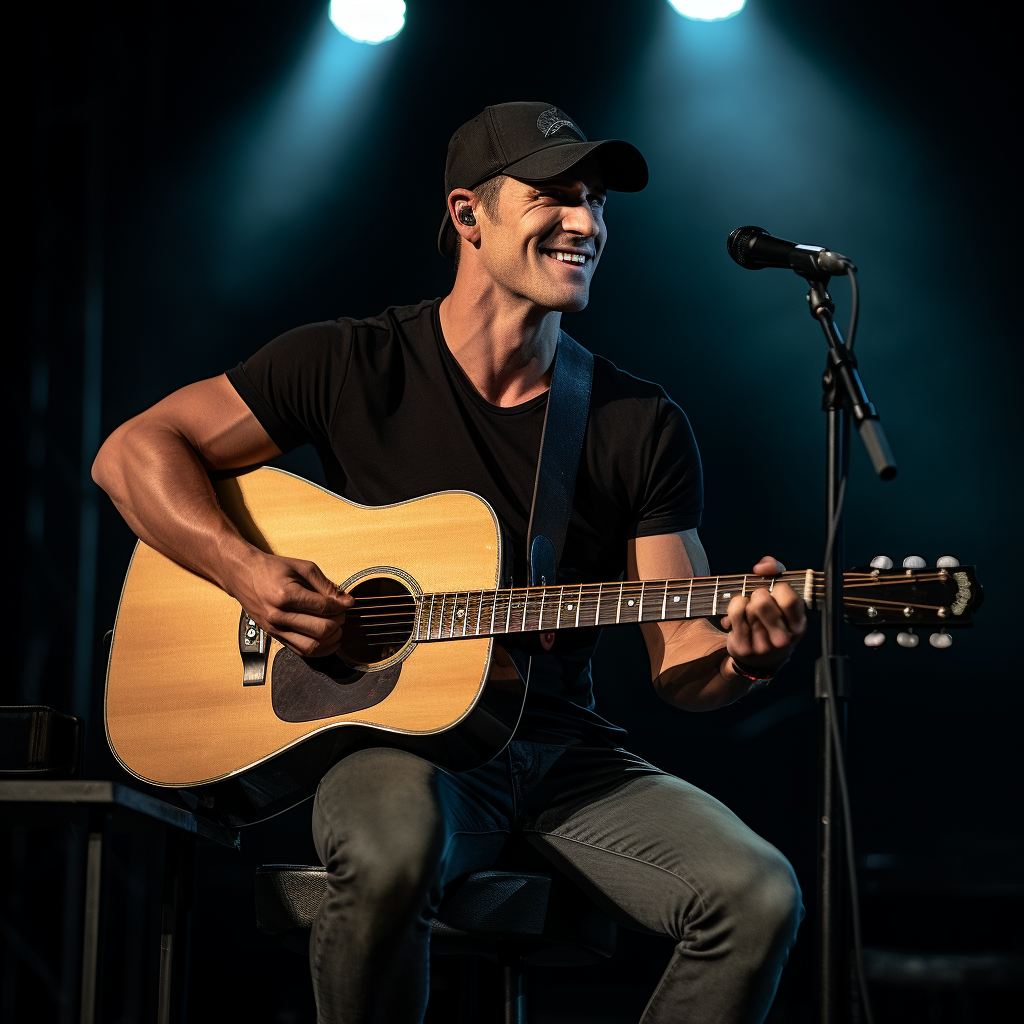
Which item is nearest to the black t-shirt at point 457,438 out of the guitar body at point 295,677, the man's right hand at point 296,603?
the guitar body at point 295,677

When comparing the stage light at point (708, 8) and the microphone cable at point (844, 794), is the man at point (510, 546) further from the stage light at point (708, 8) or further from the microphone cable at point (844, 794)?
the stage light at point (708, 8)

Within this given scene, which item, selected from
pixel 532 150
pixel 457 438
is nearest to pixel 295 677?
pixel 457 438

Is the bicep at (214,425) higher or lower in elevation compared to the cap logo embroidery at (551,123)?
lower

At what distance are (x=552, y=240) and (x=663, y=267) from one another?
2623mm

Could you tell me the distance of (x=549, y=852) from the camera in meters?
2.35

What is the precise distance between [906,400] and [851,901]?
393 centimetres

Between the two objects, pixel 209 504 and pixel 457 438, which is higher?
pixel 457 438

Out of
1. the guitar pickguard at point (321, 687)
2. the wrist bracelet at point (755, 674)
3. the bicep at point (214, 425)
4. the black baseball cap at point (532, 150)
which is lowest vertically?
the guitar pickguard at point (321, 687)

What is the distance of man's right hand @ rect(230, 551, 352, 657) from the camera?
2.37m

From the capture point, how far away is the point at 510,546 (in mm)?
2426

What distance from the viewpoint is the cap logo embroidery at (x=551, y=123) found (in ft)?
9.46

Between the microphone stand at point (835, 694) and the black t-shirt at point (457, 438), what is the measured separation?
3.00ft

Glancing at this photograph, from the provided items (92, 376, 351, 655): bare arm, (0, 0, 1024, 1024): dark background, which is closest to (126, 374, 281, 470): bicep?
(92, 376, 351, 655): bare arm

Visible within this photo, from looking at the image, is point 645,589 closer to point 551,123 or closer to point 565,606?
point 565,606
